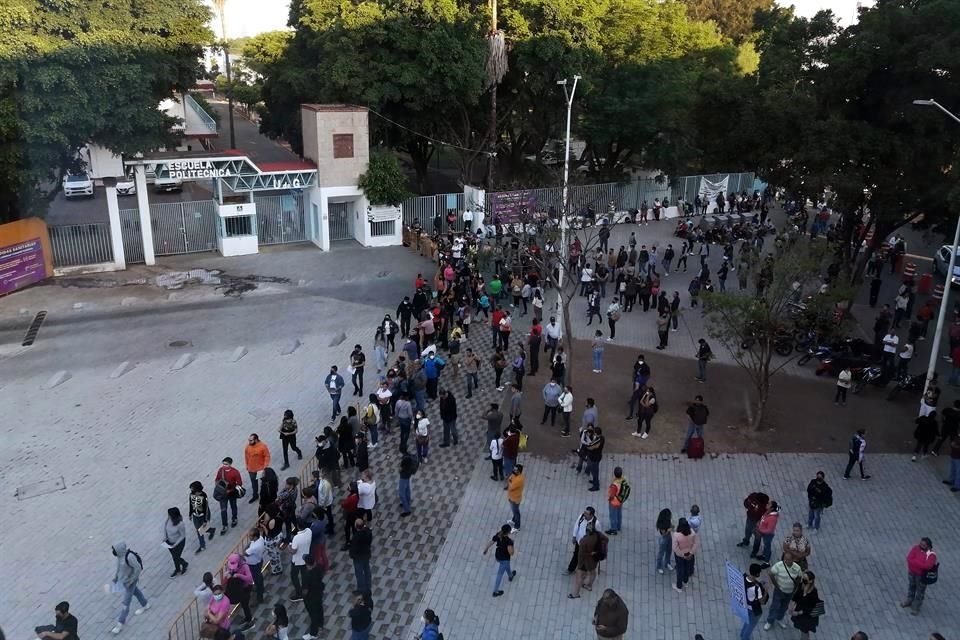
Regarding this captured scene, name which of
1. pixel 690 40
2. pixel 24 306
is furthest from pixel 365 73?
pixel 690 40

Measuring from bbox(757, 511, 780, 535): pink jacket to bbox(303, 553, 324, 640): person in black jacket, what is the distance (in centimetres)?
648

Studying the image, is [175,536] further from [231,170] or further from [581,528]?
[231,170]

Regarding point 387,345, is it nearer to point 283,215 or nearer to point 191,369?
point 191,369

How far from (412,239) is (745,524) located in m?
20.6

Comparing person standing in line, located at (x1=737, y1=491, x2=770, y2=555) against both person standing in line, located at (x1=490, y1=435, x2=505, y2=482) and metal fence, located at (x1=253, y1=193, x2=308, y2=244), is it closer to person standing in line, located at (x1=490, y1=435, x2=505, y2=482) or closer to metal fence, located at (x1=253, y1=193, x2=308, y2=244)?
person standing in line, located at (x1=490, y1=435, x2=505, y2=482)

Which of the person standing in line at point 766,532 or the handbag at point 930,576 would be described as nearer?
the handbag at point 930,576

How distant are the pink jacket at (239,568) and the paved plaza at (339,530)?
111 centimetres

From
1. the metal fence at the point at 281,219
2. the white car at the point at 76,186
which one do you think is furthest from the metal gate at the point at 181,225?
the white car at the point at 76,186

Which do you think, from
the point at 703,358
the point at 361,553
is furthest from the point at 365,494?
the point at 703,358

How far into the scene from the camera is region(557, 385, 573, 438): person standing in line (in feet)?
51.4

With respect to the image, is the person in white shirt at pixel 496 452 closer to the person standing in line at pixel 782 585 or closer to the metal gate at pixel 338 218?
the person standing in line at pixel 782 585

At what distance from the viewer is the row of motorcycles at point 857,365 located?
719 inches

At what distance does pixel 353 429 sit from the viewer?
14.1m

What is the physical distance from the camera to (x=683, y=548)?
435 inches
